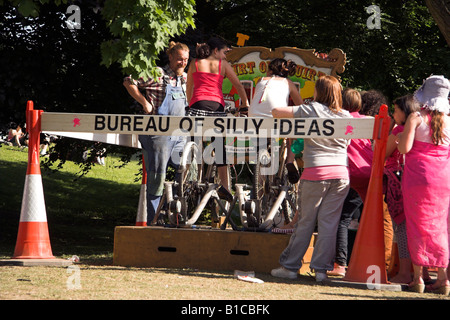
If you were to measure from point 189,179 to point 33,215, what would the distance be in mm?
1771

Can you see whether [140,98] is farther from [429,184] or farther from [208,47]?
[429,184]

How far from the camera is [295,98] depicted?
8227mm

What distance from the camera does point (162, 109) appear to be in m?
8.43

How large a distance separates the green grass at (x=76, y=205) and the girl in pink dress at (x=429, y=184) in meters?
4.58

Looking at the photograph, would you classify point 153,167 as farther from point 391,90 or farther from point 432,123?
point 391,90

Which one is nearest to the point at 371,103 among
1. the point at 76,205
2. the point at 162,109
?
the point at 162,109

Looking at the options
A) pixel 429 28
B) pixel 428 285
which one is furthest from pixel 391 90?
pixel 428 285

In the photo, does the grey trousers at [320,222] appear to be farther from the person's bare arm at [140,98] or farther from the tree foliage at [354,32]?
the tree foliage at [354,32]

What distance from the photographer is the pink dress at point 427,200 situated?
6.34m

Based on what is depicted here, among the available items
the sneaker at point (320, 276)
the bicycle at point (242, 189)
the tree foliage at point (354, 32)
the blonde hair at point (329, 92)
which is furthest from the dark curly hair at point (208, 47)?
the tree foliage at point (354, 32)

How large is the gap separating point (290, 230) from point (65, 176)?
1965cm

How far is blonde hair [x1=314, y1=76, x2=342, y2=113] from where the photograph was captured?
6.75m

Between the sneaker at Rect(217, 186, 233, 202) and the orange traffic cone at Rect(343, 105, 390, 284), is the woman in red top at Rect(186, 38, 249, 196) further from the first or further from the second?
the orange traffic cone at Rect(343, 105, 390, 284)

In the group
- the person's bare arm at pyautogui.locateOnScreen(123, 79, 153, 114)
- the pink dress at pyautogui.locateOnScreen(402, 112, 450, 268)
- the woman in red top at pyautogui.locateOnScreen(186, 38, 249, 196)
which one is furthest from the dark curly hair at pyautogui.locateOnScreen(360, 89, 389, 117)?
the person's bare arm at pyautogui.locateOnScreen(123, 79, 153, 114)
